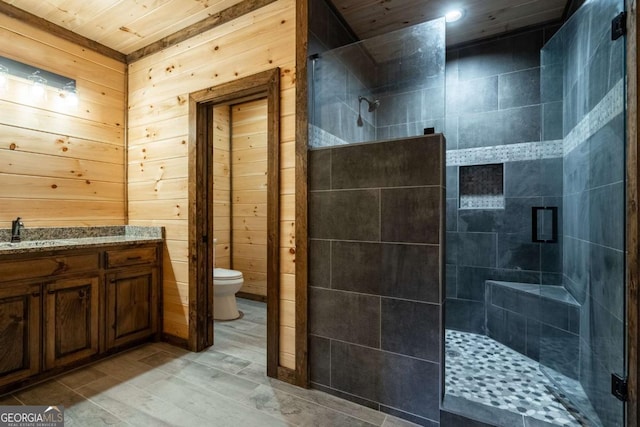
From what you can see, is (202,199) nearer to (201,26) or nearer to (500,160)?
(201,26)

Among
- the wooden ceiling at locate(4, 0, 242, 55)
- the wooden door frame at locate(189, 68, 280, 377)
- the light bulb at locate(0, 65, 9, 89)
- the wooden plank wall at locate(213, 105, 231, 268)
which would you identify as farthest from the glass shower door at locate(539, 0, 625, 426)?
the light bulb at locate(0, 65, 9, 89)

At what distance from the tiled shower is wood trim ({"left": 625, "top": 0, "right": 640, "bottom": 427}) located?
8cm

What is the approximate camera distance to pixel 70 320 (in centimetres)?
205

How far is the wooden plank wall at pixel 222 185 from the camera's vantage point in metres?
3.87

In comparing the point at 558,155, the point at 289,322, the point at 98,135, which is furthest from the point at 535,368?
the point at 98,135

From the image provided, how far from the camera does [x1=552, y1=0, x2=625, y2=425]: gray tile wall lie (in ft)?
4.50

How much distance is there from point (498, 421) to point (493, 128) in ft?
7.57

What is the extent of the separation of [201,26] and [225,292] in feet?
7.81

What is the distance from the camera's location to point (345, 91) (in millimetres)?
2129

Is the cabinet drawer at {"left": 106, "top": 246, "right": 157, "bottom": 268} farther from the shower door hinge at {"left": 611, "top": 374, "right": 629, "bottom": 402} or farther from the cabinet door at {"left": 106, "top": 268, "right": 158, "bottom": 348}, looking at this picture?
the shower door hinge at {"left": 611, "top": 374, "right": 629, "bottom": 402}

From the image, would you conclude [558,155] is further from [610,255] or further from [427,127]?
[427,127]

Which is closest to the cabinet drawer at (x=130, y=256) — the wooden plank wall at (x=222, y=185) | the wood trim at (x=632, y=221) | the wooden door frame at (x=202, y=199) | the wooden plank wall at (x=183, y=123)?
the wooden plank wall at (x=183, y=123)

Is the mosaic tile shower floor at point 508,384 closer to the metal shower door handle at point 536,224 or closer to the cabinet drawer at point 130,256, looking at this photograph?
the metal shower door handle at point 536,224

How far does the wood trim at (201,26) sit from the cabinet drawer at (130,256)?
1764 millimetres
